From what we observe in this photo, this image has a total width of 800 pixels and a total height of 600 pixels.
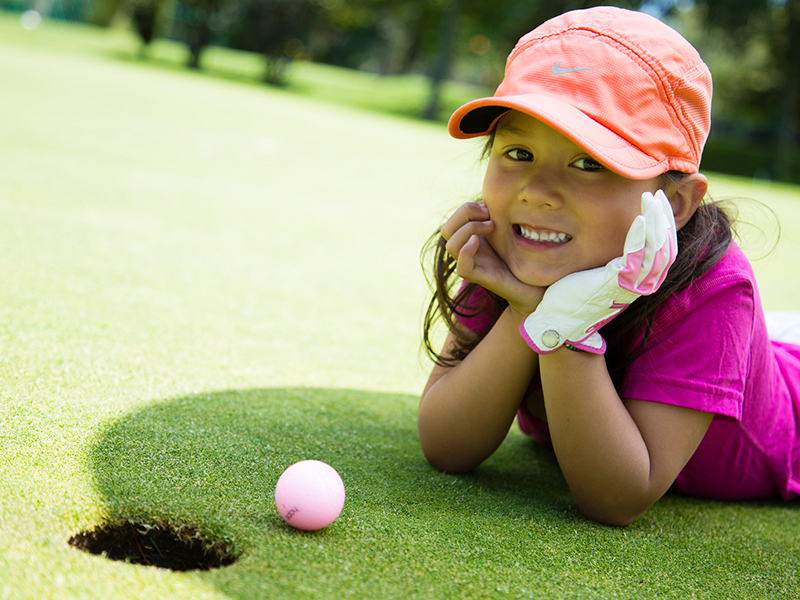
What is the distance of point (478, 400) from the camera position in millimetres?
2373

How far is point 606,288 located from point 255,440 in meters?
1.29

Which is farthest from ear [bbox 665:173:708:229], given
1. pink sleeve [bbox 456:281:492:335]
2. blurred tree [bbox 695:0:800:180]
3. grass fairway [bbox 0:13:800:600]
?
blurred tree [bbox 695:0:800:180]

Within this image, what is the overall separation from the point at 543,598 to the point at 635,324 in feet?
2.85

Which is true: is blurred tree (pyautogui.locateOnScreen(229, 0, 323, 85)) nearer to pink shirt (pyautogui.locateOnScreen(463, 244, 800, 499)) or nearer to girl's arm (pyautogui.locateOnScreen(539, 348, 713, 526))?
pink shirt (pyautogui.locateOnScreen(463, 244, 800, 499))

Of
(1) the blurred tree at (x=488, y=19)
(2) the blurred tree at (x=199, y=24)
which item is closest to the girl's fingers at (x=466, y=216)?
(1) the blurred tree at (x=488, y=19)

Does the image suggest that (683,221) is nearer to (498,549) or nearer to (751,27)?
(498,549)

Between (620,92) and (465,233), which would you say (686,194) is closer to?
(620,92)

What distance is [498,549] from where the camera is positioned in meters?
1.96

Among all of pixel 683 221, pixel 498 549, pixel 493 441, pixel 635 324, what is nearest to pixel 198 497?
pixel 498 549

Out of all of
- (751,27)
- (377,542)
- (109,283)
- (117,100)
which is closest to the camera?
(377,542)

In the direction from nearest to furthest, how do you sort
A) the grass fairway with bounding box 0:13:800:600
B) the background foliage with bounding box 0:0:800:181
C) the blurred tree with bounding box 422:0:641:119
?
the grass fairway with bounding box 0:13:800:600
the background foliage with bounding box 0:0:800:181
the blurred tree with bounding box 422:0:641:119

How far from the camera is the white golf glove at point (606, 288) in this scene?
5.88ft

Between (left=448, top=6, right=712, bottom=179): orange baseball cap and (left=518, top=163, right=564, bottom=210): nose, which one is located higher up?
(left=448, top=6, right=712, bottom=179): orange baseball cap

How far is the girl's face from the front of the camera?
1960 millimetres
